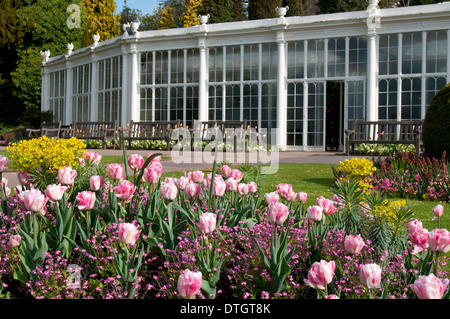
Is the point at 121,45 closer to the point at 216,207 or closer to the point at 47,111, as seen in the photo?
the point at 47,111

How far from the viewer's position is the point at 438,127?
8.20 meters

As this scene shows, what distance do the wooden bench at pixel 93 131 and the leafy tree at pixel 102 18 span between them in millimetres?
17486

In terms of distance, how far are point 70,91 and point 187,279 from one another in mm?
24420

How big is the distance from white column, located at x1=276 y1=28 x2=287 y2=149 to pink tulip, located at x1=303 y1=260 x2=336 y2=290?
51.1 ft

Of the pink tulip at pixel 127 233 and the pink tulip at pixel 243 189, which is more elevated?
the pink tulip at pixel 243 189

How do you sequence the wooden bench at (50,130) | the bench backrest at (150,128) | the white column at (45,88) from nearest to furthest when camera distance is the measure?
1. the bench backrest at (150,128)
2. the wooden bench at (50,130)
3. the white column at (45,88)

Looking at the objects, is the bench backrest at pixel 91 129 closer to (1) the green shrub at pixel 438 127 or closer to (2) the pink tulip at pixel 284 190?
(1) the green shrub at pixel 438 127

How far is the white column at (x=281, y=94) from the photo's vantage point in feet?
57.1

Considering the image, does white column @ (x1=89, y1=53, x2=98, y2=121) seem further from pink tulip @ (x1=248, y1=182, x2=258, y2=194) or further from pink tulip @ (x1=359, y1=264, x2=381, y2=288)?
pink tulip @ (x1=359, y1=264, x2=381, y2=288)

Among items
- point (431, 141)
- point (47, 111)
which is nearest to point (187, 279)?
point (431, 141)

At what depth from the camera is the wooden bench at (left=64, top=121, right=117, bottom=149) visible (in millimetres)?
17769

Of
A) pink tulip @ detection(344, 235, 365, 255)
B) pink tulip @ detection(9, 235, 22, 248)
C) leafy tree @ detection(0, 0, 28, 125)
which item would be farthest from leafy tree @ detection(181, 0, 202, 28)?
pink tulip @ detection(344, 235, 365, 255)

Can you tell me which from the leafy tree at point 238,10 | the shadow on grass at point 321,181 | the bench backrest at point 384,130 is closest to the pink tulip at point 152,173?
the shadow on grass at point 321,181

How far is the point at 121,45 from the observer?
67.5 feet
